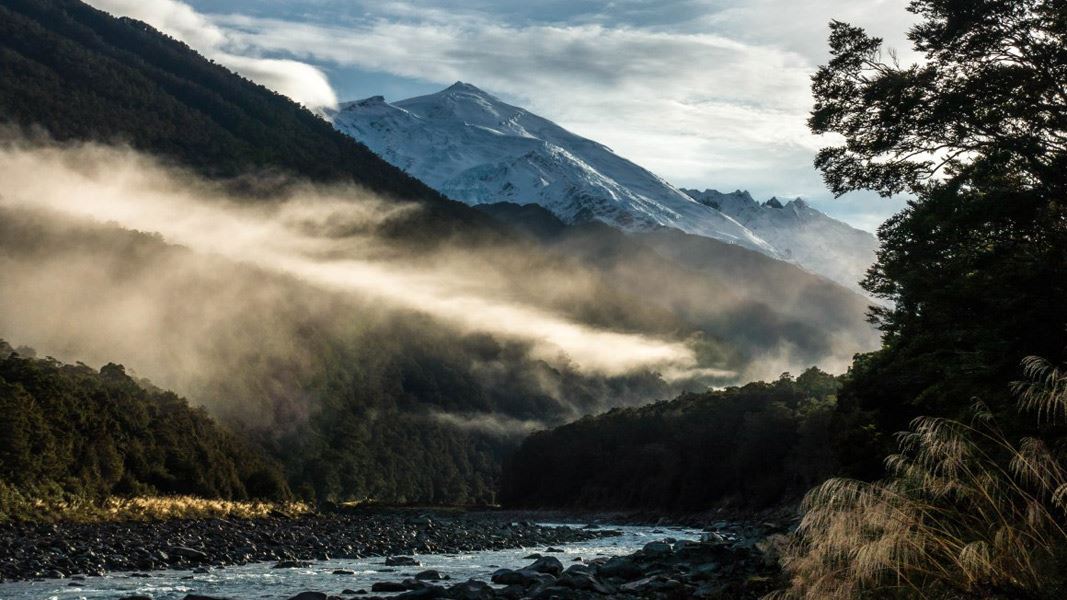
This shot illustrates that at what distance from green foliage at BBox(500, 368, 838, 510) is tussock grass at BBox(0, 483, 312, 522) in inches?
1819

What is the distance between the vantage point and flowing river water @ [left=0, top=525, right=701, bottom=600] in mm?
22688

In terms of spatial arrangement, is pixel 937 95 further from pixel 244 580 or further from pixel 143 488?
pixel 143 488

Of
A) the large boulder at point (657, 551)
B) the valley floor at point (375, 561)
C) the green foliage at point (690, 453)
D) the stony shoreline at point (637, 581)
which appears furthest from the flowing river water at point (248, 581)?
the green foliage at point (690, 453)

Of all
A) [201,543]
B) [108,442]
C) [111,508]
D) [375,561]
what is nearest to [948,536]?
[375,561]

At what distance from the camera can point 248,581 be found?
26.7 m

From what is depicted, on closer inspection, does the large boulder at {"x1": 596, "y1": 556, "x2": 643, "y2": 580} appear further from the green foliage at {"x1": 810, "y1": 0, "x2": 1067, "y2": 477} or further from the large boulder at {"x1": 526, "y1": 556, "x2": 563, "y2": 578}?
the green foliage at {"x1": 810, "y1": 0, "x2": 1067, "y2": 477}

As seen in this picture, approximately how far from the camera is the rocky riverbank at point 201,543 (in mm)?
28328

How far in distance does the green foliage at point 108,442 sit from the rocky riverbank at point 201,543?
7.54 metres

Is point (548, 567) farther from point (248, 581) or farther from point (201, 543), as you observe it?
point (201, 543)

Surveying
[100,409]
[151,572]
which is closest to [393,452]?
[100,409]

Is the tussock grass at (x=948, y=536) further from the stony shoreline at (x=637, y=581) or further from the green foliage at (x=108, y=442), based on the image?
the green foliage at (x=108, y=442)

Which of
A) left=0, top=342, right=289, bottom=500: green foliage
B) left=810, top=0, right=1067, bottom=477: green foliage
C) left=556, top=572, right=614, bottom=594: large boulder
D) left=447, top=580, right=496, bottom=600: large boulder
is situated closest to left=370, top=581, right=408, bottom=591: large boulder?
left=447, top=580, right=496, bottom=600: large boulder

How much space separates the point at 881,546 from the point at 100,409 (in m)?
68.8

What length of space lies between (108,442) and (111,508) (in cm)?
1184
